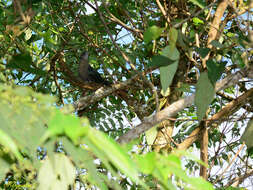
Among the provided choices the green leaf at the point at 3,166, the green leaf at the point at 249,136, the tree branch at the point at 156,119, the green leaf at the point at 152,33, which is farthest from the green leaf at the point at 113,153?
the green leaf at the point at 249,136

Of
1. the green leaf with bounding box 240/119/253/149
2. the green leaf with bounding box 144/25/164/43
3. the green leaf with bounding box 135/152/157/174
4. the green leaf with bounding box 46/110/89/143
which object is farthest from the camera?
the green leaf with bounding box 240/119/253/149

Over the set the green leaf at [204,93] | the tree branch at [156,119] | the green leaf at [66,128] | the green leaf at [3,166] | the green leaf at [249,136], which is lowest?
the green leaf at [66,128]

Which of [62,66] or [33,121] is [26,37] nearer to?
[62,66]

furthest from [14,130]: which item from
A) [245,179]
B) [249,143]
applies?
[245,179]

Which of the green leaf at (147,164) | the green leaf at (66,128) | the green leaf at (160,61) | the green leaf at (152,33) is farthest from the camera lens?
the green leaf at (160,61)

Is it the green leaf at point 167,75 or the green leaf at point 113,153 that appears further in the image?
the green leaf at point 167,75

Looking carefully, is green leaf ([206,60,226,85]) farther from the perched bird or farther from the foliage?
the perched bird

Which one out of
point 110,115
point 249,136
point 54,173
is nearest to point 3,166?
point 54,173

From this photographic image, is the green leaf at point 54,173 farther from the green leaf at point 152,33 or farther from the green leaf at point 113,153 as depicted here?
the green leaf at point 152,33

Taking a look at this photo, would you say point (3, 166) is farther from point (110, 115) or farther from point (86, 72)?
Answer: point (86, 72)

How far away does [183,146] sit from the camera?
61.2 inches

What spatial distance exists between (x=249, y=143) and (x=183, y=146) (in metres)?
0.32

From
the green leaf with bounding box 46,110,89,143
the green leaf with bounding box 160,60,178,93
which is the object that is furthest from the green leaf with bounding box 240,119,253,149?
the green leaf with bounding box 46,110,89,143

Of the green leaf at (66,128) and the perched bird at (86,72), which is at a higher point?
the perched bird at (86,72)
